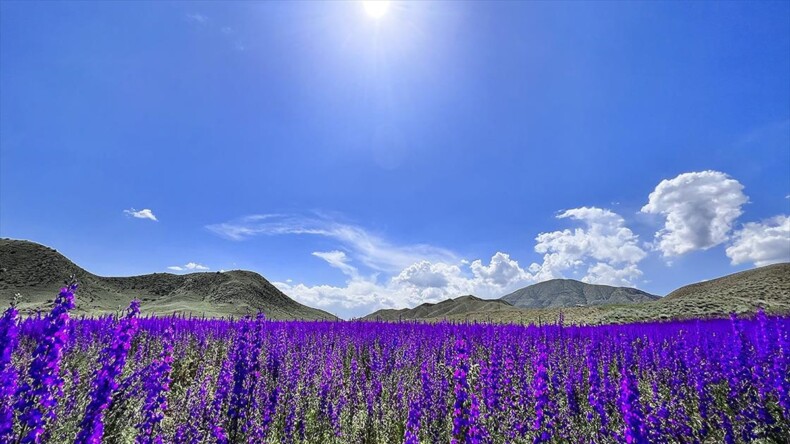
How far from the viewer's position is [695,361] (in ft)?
26.6

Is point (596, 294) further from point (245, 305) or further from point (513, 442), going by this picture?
point (513, 442)

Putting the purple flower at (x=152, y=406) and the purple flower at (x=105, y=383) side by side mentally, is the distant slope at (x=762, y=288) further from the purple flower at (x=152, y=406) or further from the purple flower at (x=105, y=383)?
the purple flower at (x=105, y=383)

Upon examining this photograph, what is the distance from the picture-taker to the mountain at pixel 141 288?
47.0m

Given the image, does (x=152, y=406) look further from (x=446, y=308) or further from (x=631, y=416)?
(x=446, y=308)

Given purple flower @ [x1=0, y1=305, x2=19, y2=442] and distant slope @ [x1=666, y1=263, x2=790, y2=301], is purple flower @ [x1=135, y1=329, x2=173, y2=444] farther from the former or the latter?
distant slope @ [x1=666, y1=263, x2=790, y2=301]

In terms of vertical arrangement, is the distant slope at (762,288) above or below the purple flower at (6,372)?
above

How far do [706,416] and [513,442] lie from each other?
3.80m

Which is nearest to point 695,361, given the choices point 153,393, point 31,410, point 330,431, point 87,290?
point 330,431

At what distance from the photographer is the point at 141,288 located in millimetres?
61656

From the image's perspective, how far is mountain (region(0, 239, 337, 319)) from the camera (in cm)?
4703

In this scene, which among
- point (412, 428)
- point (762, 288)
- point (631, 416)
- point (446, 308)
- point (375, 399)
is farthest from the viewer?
point (446, 308)

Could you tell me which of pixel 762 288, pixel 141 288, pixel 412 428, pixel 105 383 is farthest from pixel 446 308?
pixel 105 383

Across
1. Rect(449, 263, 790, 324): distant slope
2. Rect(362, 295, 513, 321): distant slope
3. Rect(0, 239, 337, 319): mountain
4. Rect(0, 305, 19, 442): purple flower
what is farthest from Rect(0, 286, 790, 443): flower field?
Rect(362, 295, 513, 321): distant slope

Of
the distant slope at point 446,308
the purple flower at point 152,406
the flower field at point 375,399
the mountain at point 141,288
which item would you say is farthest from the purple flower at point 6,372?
the distant slope at point 446,308
